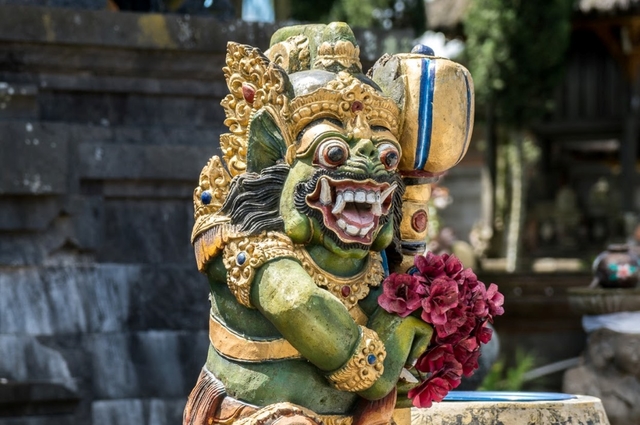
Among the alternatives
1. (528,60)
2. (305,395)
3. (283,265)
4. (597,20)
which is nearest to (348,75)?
(283,265)

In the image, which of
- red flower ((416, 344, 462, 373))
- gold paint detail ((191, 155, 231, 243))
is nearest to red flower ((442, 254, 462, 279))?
red flower ((416, 344, 462, 373))

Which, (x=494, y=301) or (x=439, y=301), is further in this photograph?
(x=494, y=301)

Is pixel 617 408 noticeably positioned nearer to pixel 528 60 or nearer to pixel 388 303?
pixel 388 303

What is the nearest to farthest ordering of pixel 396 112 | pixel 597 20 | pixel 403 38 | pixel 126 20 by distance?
pixel 396 112 < pixel 126 20 < pixel 403 38 < pixel 597 20

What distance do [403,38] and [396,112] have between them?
2.95 m

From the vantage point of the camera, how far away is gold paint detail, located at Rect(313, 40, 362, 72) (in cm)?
354

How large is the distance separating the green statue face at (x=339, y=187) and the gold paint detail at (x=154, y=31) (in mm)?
2735

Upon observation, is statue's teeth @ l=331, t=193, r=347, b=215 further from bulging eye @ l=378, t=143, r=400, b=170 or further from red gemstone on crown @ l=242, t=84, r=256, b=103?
red gemstone on crown @ l=242, t=84, r=256, b=103

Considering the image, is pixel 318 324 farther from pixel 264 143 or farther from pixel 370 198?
pixel 264 143

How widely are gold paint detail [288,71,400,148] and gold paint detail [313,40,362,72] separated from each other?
109mm

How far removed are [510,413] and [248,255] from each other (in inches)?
44.2

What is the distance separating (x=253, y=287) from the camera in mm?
3322

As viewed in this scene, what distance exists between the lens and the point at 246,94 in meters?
3.50

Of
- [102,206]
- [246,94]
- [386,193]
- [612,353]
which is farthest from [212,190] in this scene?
Answer: [612,353]
